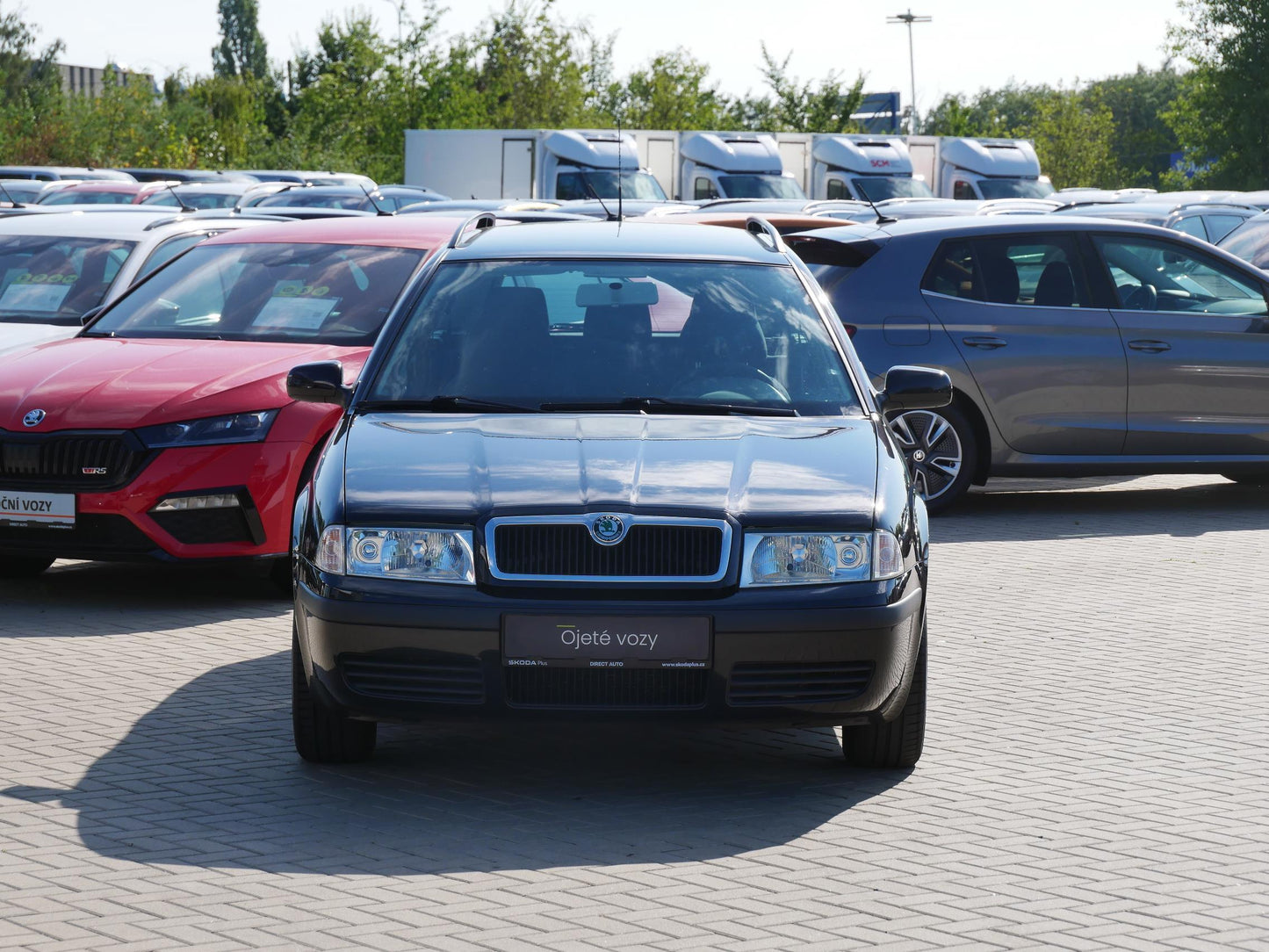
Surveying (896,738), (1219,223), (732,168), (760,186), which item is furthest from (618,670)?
(732,168)

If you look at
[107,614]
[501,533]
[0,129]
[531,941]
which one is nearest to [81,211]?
[107,614]

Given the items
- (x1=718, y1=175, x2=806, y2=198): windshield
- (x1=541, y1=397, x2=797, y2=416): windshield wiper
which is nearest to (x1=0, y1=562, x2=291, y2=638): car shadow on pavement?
(x1=541, y1=397, x2=797, y2=416): windshield wiper

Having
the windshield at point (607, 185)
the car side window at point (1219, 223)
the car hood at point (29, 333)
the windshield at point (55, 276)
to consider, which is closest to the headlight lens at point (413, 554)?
the car hood at point (29, 333)

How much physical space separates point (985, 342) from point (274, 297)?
422 cm

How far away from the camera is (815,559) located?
4.89 metres

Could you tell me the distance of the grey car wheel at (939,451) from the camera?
10.7 meters

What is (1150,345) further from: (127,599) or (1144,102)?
(1144,102)

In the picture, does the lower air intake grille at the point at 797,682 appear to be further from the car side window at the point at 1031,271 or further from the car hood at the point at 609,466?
the car side window at the point at 1031,271

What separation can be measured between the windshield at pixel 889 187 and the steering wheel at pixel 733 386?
3011 centimetres

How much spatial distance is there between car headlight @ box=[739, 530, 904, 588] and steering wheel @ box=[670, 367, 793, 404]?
3.14ft

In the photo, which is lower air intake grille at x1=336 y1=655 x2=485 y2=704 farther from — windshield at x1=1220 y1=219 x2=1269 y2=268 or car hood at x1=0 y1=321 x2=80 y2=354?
windshield at x1=1220 y1=219 x2=1269 y2=268

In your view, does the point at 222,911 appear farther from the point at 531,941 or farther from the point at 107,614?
the point at 107,614

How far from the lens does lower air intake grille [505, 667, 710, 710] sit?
15.7 ft

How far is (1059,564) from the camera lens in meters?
9.27
